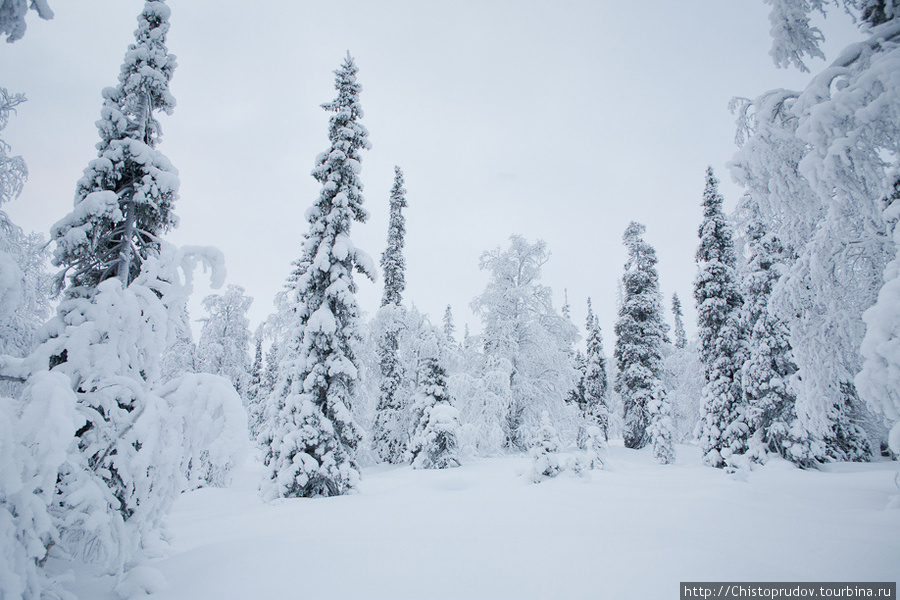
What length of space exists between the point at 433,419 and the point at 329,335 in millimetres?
A: 8316

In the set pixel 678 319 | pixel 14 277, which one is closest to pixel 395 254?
pixel 14 277

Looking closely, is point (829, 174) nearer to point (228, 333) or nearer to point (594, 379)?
point (228, 333)

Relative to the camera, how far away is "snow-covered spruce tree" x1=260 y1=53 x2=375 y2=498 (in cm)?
1114

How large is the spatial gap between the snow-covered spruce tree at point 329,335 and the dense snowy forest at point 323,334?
0.07 meters

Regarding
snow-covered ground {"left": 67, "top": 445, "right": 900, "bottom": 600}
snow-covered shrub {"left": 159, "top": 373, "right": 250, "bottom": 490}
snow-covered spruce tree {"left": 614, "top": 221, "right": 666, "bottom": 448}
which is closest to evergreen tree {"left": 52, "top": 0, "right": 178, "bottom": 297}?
snow-covered shrub {"left": 159, "top": 373, "right": 250, "bottom": 490}

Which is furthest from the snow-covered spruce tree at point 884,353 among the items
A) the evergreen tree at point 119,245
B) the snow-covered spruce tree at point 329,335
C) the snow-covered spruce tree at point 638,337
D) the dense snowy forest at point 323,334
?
the snow-covered spruce tree at point 638,337

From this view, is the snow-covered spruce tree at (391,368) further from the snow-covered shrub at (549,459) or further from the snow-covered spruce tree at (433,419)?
the snow-covered shrub at (549,459)

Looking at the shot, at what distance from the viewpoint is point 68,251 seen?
541cm

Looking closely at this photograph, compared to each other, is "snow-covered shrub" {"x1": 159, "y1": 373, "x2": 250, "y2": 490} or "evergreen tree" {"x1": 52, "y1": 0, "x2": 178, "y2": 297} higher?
"evergreen tree" {"x1": 52, "y1": 0, "x2": 178, "y2": 297}

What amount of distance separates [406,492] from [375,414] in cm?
1400

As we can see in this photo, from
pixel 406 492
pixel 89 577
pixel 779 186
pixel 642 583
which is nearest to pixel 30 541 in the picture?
pixel 89 577

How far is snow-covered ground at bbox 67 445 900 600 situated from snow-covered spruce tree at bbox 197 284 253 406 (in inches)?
663

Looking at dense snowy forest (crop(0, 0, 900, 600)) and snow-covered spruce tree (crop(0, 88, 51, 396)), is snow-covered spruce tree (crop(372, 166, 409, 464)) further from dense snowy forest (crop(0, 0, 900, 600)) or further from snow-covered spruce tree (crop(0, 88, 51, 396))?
snow-covered spruce tree (crop(0, 88, 51, 396))

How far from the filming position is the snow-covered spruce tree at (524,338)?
19.8 m
